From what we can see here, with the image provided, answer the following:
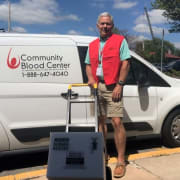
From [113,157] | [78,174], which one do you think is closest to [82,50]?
[113,157]

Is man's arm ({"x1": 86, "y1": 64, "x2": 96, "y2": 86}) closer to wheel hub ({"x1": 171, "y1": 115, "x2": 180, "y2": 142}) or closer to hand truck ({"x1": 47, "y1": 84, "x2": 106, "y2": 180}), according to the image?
hand truck ({"x1": 47, "y1": 84, "x2": 106, "y2": 180})

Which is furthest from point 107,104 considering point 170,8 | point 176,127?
point 170,8

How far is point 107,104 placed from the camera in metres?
3.56

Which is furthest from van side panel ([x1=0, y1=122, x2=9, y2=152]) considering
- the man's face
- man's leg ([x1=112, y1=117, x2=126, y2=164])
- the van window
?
the van window

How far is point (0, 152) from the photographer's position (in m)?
3.52

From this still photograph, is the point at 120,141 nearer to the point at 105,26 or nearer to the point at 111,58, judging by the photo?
the point at 111,58

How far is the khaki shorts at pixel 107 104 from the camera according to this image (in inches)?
137

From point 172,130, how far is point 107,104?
1.48 m

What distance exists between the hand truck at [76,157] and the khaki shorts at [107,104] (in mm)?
876

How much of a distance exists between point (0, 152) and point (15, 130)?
36cm

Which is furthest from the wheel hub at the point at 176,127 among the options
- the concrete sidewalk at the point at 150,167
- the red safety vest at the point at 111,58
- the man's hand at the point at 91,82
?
the man's hand at the point at 91,82

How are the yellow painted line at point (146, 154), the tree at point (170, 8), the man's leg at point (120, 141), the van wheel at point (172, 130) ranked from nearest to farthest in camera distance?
the man's leg at point (120, 141), the yellow painted line at point (146, 154), the van wheel at point (172, 130), the tree at point (170, 8)

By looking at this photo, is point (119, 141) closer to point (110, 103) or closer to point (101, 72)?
point (110, 103)

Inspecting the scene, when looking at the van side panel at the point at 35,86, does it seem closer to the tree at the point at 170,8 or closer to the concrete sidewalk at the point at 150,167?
the concrete sidewalk at the point at 150,167
